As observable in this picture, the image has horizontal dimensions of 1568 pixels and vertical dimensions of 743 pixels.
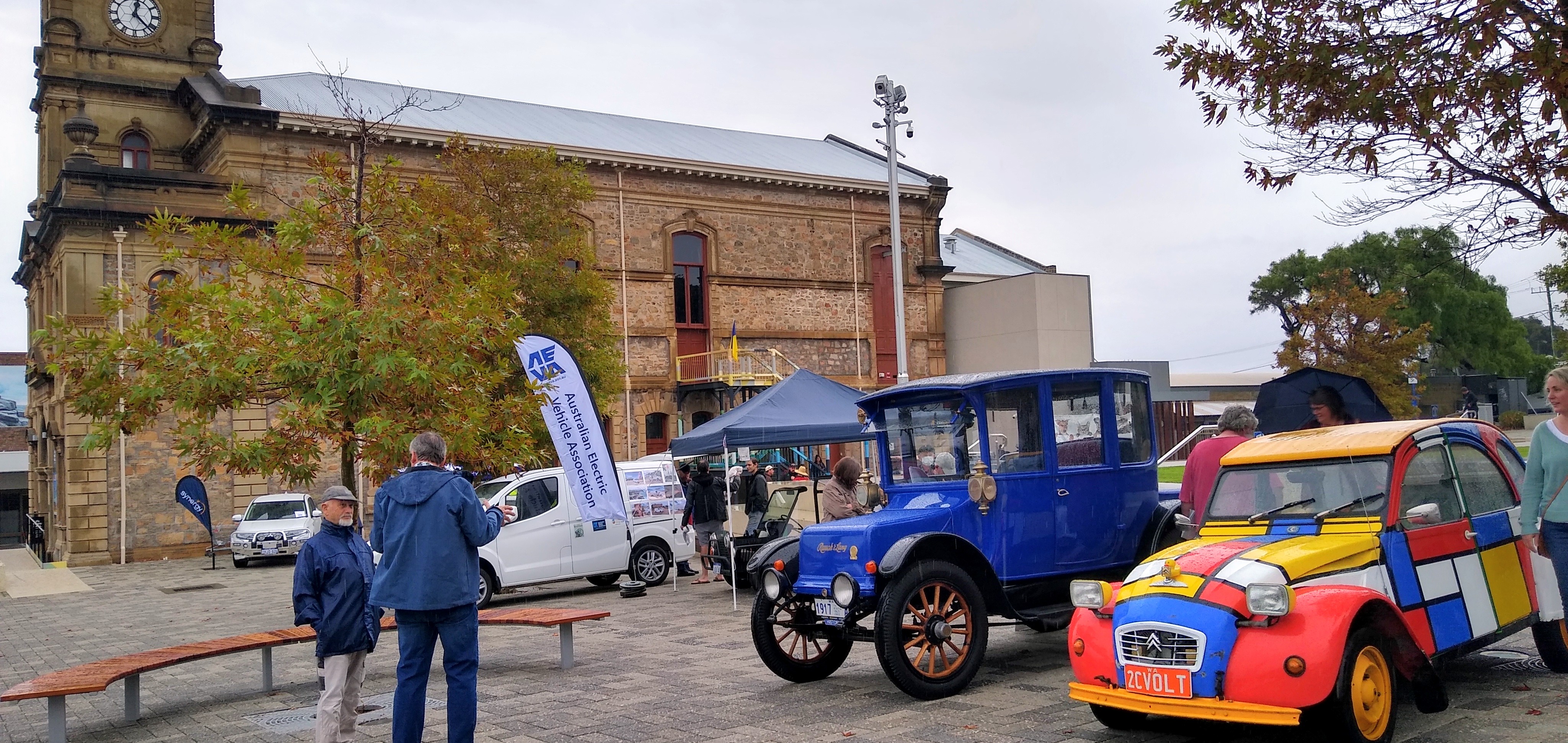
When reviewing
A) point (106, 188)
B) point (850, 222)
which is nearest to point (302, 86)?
point (106, 188)

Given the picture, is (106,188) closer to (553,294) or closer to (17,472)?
(553,294)

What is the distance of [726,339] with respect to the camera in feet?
115

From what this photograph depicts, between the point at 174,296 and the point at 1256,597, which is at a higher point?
the point at 174,296

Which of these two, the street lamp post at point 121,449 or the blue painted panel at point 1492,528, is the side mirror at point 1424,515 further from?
the street lamp post at point 121,449

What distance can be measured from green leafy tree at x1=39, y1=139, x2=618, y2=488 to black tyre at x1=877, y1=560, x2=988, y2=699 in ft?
13.6

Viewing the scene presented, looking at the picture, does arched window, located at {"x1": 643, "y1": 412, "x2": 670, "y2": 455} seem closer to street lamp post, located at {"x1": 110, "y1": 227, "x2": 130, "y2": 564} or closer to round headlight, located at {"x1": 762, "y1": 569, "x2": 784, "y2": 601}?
street lamp post, located at {"x1": 110, "y1": 227, "x2": 130, "y2": 564}

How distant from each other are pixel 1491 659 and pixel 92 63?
34.4 metres

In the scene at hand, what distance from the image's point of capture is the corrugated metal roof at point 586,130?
32094 mm

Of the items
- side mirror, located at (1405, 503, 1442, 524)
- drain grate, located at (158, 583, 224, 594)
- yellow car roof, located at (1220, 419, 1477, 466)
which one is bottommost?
drain grate, located at (158, 583, 224, 594)

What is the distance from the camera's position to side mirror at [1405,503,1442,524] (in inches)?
239

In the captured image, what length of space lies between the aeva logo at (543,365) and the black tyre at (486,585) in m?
4.36

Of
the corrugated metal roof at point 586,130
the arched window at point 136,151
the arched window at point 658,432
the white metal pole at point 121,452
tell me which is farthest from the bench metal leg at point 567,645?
the arched window at point 136,151

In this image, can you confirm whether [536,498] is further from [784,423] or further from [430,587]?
[430,587]

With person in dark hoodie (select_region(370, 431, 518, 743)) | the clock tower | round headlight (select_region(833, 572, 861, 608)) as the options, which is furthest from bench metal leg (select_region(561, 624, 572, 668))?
the clock tower
